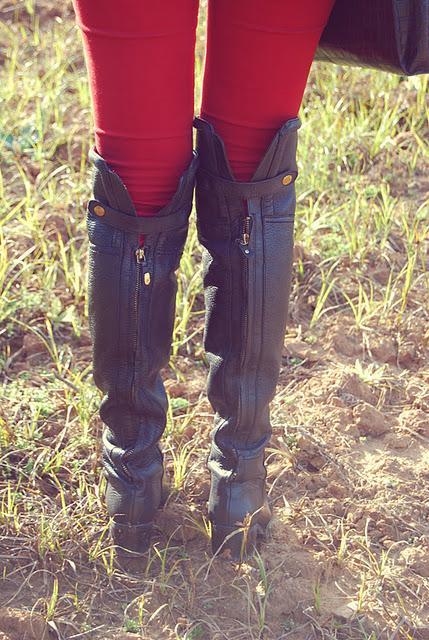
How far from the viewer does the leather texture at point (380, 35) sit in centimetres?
142

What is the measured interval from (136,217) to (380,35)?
460 millimetres

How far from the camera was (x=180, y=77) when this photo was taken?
1487 millimetres

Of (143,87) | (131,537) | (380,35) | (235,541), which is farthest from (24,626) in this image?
(380,35)

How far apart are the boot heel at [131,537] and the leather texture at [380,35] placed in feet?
2.99

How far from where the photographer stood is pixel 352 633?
1771 millimetres

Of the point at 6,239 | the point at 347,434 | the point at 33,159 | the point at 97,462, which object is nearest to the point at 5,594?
the point at 97,462

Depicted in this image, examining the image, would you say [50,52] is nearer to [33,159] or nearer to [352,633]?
[33,159]

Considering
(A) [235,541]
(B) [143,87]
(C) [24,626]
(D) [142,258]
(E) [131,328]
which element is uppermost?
(B) [143,87]

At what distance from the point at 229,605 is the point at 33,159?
169 centimetres

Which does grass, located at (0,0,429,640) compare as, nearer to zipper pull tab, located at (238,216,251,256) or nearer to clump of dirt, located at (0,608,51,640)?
clump of dirt, located at (0,608,51,640)

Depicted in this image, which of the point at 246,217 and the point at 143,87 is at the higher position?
the point at 143,87

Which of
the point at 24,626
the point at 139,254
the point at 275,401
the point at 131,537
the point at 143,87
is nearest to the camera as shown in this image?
the point at 143,87

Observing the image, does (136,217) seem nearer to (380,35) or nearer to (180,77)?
(180,77)

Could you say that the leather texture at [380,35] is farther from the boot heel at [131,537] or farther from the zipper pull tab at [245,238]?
the boot heel at [131,537]
